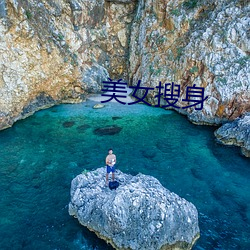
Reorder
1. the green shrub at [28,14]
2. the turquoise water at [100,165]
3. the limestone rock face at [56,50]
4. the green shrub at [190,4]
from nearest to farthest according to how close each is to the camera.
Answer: the turquoise water at [100,165] < the limestone rock face at [56,50] < the green shrub at [28,14] < the green shrub at [190,4]

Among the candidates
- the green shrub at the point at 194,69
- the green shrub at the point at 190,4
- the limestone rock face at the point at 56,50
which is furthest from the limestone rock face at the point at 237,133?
the limestone rock face at the point at 56,50

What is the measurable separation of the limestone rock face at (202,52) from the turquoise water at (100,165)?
351 centimetres

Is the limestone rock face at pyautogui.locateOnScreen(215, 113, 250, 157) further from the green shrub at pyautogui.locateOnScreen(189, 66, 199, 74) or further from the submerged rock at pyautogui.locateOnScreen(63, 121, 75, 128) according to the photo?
the submerged rock at pyautogui.locateOnScreen(63, 121, 75, 128)

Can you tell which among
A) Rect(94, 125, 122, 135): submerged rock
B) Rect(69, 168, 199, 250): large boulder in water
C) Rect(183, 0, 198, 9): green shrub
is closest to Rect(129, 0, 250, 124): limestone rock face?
Rect(183, 0, 198, 9): green shrub

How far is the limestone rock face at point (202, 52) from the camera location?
1051 inches

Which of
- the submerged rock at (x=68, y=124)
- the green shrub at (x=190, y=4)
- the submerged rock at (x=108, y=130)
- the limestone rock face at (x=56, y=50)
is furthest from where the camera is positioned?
the green shrub at (x=190, y=4)

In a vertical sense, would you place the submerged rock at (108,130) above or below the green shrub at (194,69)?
below

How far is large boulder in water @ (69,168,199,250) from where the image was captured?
12.4 metres

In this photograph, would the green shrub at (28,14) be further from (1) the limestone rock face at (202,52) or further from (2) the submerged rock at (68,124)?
(1) the limestone rock face at (202,52)

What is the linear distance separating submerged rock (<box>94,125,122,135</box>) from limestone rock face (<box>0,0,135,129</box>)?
9805 mm

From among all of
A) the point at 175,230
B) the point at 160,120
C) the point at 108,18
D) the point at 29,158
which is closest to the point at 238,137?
the point at 160,120

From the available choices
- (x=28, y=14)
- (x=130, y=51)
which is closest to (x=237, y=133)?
(x=130, y=51)

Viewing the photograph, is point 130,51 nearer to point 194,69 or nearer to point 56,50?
point 56,50

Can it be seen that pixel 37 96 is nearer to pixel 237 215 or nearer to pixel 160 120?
pixel 160 120
